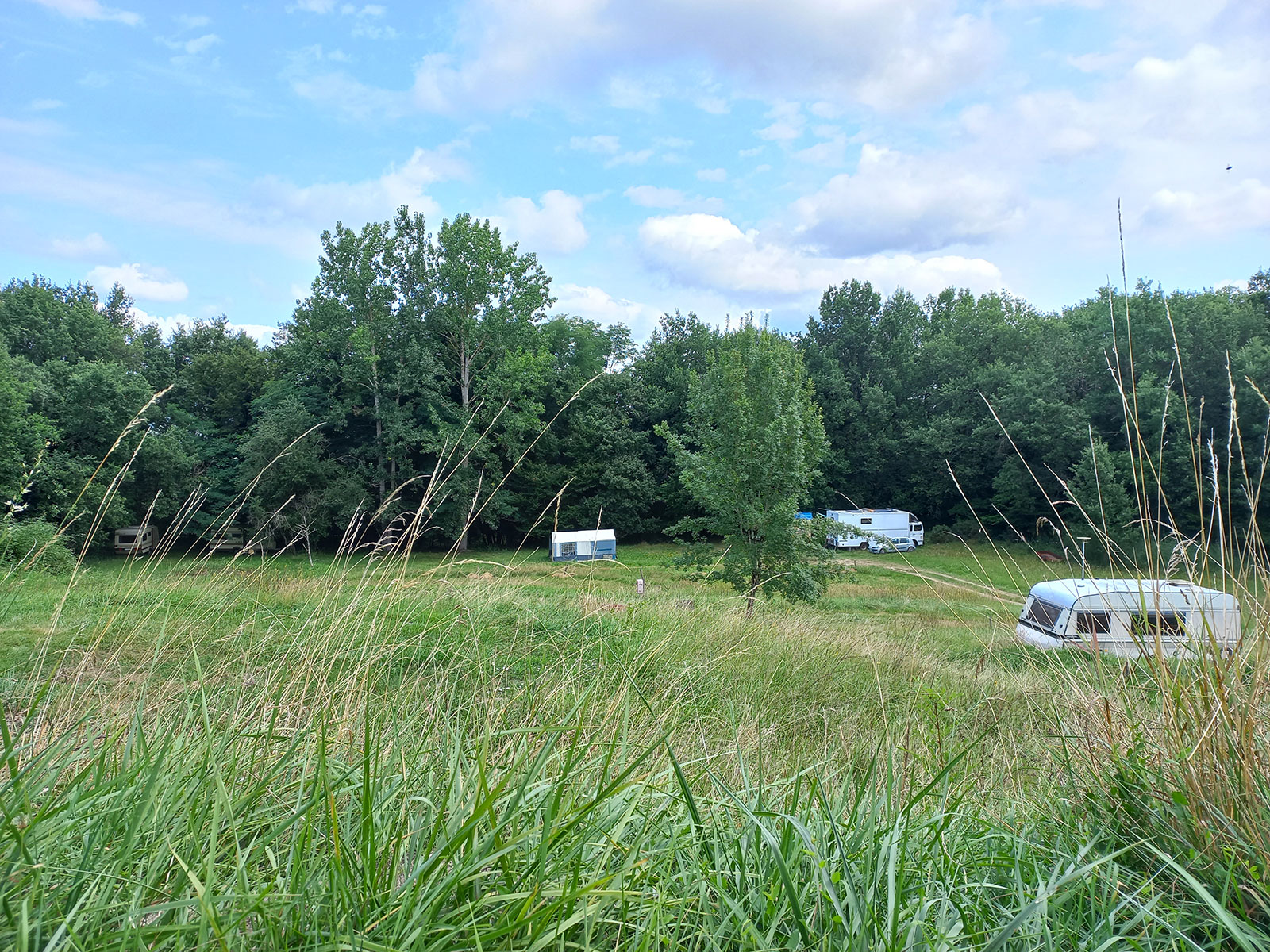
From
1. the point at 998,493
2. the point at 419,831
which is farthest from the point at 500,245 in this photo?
the point at 419,831

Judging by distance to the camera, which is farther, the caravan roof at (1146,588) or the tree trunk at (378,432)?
the tree trunk at (378,432)

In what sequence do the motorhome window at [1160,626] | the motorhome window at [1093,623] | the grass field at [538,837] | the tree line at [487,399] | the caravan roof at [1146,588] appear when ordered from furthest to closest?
the tree line at [487,399]
the motorhome window at [1093,623]
the caravan roof at [1146,588]
the motorhome window at [1160,626]
the grass field at [538,837]

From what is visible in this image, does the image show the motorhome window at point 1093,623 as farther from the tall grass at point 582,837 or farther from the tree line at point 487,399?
the tree line at point 487,399

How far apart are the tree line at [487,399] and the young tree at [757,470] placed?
9872mm

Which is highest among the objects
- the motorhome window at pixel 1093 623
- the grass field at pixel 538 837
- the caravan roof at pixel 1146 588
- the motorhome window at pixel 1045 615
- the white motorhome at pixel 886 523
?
the caravan roof at pixel 1146 588

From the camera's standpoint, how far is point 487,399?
99.9 feet

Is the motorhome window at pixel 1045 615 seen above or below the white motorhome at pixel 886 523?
above

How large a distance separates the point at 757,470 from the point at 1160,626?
460 inches

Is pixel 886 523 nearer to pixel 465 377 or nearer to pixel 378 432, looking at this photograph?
pixel 465 377

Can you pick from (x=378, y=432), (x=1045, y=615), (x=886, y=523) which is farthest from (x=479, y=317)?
(x=1045, y=615)

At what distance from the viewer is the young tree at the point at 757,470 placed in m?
13.7

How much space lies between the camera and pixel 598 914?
1318 mm

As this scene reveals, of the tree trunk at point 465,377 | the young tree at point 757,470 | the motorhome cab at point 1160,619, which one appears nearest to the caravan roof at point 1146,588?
the motorhome cab at point 1160,619

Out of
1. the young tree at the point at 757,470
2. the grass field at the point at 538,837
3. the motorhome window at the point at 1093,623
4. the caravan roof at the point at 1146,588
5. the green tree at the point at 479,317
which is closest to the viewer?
the grass field at the point at 538,837
